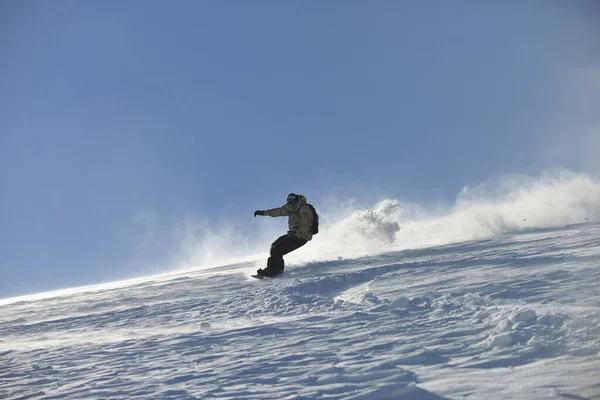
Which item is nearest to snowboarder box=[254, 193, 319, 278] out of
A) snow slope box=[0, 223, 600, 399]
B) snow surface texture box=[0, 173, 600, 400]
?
snow surface texture box=[0, 173, 600, 400]

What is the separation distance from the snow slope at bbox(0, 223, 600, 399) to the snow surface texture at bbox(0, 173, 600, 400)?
0.03 metres

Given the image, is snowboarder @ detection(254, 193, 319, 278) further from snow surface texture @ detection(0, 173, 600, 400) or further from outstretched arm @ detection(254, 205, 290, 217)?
snow surface texture @ detection(0, 173, 600, 400)

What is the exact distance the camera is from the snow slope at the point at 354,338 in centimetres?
522

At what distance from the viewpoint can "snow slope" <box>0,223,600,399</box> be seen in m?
5.22

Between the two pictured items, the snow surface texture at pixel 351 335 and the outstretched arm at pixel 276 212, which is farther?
the outstretched arm at pixel 276 212

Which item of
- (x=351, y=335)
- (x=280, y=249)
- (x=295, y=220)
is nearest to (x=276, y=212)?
(x=295, y=220)

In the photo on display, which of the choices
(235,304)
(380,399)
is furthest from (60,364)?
(380,399)

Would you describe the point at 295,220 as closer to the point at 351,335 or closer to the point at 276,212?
the point at 276,212

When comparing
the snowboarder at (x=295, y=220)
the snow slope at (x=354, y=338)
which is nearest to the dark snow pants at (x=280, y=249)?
the snowboarder at (x=295, y=220)

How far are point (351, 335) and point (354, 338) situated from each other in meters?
0.18

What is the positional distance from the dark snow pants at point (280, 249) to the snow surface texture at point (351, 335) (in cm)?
131

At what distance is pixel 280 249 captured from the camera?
15.9m

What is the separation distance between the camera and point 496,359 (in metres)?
5.44

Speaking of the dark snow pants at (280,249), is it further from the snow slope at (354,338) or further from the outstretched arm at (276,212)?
the snow slope at (354,338)
